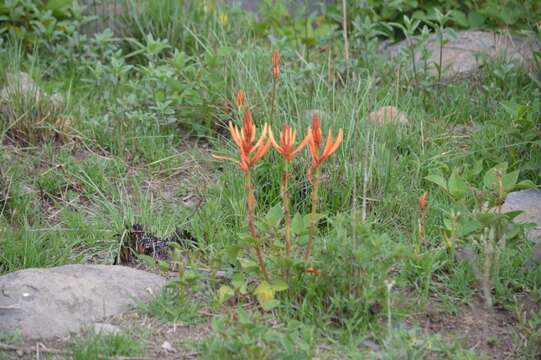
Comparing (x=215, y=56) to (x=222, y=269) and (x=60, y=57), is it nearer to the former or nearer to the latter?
(x=60, y=57)

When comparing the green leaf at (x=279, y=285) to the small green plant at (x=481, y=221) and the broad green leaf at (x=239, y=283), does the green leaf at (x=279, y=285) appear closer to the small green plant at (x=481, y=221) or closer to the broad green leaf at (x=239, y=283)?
the broad green leaf at (x=239, y=283)

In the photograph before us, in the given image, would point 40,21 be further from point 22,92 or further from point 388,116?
point 388,116

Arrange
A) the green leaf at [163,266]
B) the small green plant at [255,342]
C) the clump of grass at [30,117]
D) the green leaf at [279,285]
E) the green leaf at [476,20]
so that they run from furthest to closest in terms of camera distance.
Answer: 1. the green leaf at [476,20]
2. the clump of grass at [30,117]
3. the green leaf at [163,266]
4. the green leaf at [279,285]
5. the small green plant at [255,342]

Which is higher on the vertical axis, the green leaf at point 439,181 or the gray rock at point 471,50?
the gray rock at point 471,50

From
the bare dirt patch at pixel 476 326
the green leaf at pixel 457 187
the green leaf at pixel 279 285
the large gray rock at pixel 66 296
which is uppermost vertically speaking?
the green leaf at pixel 457 187

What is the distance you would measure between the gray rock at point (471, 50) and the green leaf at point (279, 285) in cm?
250

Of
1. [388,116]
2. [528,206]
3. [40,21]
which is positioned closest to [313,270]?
[528,206]

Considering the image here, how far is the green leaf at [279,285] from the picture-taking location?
3188 mm

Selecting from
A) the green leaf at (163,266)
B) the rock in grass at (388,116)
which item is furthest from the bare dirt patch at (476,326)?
the rock in grass at (388,116)

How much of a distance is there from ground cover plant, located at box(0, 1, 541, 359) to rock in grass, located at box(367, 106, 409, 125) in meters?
0.03

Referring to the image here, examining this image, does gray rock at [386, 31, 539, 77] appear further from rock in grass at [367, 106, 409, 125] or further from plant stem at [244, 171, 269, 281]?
plant stem at [244, 171, 269, 281]

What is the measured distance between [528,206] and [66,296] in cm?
206

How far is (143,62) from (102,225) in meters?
2.02

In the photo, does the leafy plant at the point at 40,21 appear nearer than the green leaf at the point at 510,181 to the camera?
No
